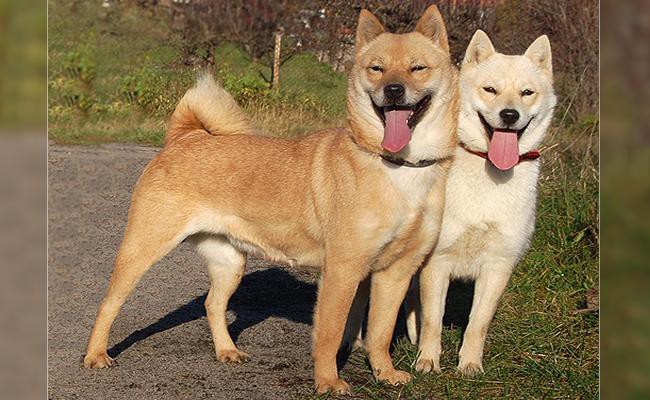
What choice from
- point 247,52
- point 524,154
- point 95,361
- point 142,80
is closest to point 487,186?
point 524,154

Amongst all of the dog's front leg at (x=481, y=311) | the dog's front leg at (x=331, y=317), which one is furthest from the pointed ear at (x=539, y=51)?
the dog's front leg at (x=331, y=317)

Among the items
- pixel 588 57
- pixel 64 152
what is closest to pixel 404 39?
pixel 588 57

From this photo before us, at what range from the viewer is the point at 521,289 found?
16.3ft

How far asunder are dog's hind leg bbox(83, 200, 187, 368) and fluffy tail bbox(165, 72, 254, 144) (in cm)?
52

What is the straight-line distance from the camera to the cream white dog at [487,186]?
3.55m

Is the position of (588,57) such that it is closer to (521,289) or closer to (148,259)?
(521,289)

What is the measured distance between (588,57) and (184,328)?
4.93 meters

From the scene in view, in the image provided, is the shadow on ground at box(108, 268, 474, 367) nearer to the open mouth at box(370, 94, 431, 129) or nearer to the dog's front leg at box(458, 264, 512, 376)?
the dog's front leg at box(458, 264, 512, 376)

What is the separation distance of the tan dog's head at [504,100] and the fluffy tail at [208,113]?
3.86ft

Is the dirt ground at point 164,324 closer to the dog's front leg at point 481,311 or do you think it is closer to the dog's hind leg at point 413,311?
the dog's hind leg at point 413,311

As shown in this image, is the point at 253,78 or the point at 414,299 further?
the point at 253,78

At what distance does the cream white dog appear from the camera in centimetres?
355

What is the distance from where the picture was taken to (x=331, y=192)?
11.1 feet
